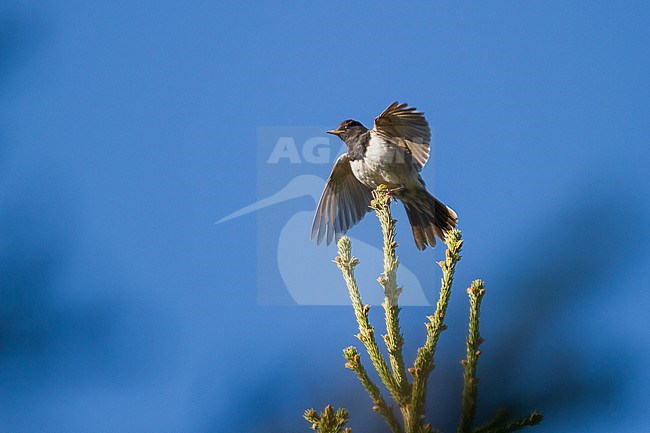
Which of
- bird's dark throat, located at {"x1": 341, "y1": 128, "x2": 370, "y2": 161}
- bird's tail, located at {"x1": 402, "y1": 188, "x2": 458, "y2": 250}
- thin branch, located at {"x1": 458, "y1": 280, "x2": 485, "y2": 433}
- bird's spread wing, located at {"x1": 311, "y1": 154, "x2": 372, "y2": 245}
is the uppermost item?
bird's dark throat, located at {"x1": 341, "y1": 128, "x2": 370, "y2": 161}

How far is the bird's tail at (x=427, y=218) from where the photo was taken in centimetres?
444

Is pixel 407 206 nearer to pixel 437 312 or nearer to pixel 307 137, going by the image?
pixel 307 137

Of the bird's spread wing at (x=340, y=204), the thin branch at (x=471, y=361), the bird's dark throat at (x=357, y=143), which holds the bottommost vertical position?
the thin branch at (x=471, y=361)

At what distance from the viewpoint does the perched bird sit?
4.29 meters

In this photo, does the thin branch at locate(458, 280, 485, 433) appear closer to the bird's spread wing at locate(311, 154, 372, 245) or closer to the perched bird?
the perched bird

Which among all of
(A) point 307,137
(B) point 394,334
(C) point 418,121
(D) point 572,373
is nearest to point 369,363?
(B) point 394,334

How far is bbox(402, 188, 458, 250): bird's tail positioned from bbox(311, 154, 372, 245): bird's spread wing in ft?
1.19

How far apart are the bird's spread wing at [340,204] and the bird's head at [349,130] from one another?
0.59 ft

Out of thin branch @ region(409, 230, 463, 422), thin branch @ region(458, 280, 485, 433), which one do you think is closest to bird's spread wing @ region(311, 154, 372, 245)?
thin branch @ region(409, 230, 463, 422)

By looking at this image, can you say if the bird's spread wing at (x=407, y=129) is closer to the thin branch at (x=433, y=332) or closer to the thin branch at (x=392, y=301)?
the thin branch at (x=392, y=301)

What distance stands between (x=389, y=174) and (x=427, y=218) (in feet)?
1.38

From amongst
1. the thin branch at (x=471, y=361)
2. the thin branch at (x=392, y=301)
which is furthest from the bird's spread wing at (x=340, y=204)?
the thin branch at (x=471, y=361)

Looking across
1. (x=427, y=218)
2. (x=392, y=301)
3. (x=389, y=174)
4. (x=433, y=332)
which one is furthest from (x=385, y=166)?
(x=433, y=332)

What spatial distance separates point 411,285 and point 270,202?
1.50 meters
